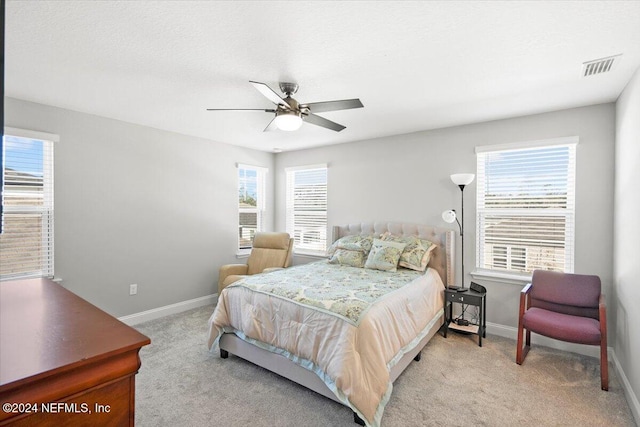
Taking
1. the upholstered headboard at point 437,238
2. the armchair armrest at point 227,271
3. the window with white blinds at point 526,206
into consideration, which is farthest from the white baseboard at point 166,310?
the window with white blinds at point 526,206

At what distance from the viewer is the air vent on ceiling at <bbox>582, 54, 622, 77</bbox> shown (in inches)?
85.2

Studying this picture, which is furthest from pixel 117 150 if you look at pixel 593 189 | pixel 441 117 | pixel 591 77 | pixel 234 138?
pixel 593 189

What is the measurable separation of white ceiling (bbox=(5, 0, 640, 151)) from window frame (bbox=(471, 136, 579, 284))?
37 centimetres

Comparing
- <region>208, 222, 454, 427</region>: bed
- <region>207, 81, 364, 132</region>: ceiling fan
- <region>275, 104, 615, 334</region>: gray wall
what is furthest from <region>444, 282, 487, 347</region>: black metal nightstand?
<region>207, 81, 364, 132</region>: ceiling fan

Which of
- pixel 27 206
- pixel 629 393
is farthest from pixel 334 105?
pixel 27 206

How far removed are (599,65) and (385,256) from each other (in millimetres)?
2510

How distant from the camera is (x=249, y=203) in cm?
537

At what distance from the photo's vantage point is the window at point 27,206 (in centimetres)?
301

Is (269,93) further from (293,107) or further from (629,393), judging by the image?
(629,393)

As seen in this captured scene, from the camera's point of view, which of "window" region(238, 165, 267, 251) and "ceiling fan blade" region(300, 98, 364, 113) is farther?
"window" region(238, 165, 267, 251)

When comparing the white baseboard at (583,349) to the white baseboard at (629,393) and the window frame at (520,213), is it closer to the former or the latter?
the white baseboard at (629,393)

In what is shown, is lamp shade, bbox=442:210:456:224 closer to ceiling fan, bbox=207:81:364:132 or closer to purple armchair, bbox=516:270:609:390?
purple armchair, bbox=516:270:609:390

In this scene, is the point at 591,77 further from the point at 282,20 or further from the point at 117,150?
the point at 117,150

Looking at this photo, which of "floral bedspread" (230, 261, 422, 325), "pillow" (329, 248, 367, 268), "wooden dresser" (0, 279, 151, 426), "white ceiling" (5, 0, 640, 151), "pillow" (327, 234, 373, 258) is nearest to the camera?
"wooden dresser" (0, 279, 151, 426)
